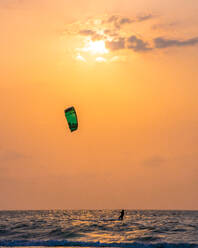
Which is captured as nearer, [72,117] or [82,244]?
[82,244]

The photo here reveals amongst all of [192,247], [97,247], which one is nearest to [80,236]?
[97,247]

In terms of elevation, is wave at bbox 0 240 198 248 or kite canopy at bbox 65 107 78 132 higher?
kite canopy at bbox 65 107 78 132

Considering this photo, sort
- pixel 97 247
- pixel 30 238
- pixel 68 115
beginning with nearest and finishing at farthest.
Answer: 1. pixel 97 247
2. pixel 68 115
3. pixel 30 238

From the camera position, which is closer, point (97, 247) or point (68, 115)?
point (97, 247)

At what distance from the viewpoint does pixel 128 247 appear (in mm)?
25328

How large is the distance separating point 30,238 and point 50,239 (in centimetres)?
174

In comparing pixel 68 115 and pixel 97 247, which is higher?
pixel 68 115

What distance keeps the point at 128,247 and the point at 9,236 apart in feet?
33.2

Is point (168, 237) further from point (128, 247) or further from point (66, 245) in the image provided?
point (66, 245)

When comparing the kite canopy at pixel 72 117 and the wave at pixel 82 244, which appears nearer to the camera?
the wave at pixel 82 244

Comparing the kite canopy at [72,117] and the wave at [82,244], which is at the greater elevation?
the kite canopy at [72,117]

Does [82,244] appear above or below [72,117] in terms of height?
below

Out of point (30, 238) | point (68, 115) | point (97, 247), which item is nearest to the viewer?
point (97, 247)

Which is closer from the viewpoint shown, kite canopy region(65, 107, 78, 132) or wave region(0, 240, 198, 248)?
wave region(0, 240, 198, 248)
